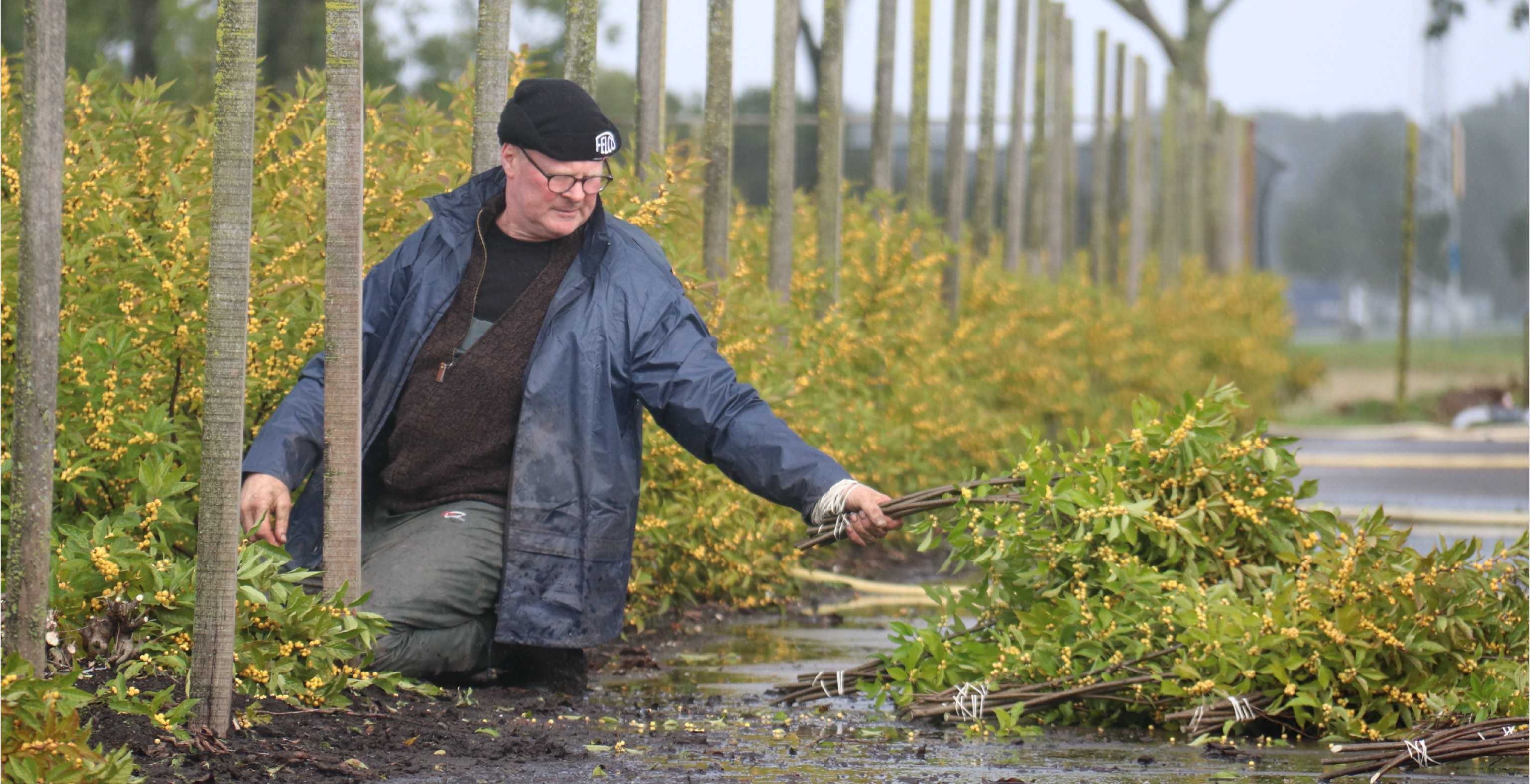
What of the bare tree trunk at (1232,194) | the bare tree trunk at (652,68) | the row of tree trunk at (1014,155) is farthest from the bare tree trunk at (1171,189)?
the bare tree trunk at (652,68)

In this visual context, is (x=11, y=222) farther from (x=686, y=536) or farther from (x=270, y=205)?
(x=686, y=536)

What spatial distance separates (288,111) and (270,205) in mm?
386

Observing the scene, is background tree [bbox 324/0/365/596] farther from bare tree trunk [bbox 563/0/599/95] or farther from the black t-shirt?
bare tree trunk [bbox 563/0/599/95]

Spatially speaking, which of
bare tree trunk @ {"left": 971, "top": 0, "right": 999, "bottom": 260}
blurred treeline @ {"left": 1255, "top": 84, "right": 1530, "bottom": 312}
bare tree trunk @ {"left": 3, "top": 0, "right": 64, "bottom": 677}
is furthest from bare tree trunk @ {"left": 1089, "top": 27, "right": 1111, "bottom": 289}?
blurred treeline @ {"left": 1255, "top": 84, "right": 1530, "bottom": 312}

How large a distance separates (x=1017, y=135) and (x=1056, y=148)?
2.31m

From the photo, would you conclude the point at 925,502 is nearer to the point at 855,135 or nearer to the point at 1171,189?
the point at 1171,189

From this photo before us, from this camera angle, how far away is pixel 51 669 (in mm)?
4578

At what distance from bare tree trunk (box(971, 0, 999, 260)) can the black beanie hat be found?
1152cm

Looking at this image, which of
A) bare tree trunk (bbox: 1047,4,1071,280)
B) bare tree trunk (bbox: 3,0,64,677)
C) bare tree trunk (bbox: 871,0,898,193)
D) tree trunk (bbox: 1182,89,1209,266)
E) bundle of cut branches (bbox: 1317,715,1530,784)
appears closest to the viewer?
bare tree trunk (bbox: 3,0,64,677)

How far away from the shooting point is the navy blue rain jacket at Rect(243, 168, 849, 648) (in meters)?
5.38

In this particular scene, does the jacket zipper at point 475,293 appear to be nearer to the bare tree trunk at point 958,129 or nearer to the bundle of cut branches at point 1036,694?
the bundle of cut branches at point 1036,694

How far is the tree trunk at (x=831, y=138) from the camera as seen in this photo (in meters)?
11.2

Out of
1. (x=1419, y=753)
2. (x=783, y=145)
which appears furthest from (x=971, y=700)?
(x=783, y=145)

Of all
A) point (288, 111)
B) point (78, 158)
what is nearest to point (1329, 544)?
point (288, 111)
